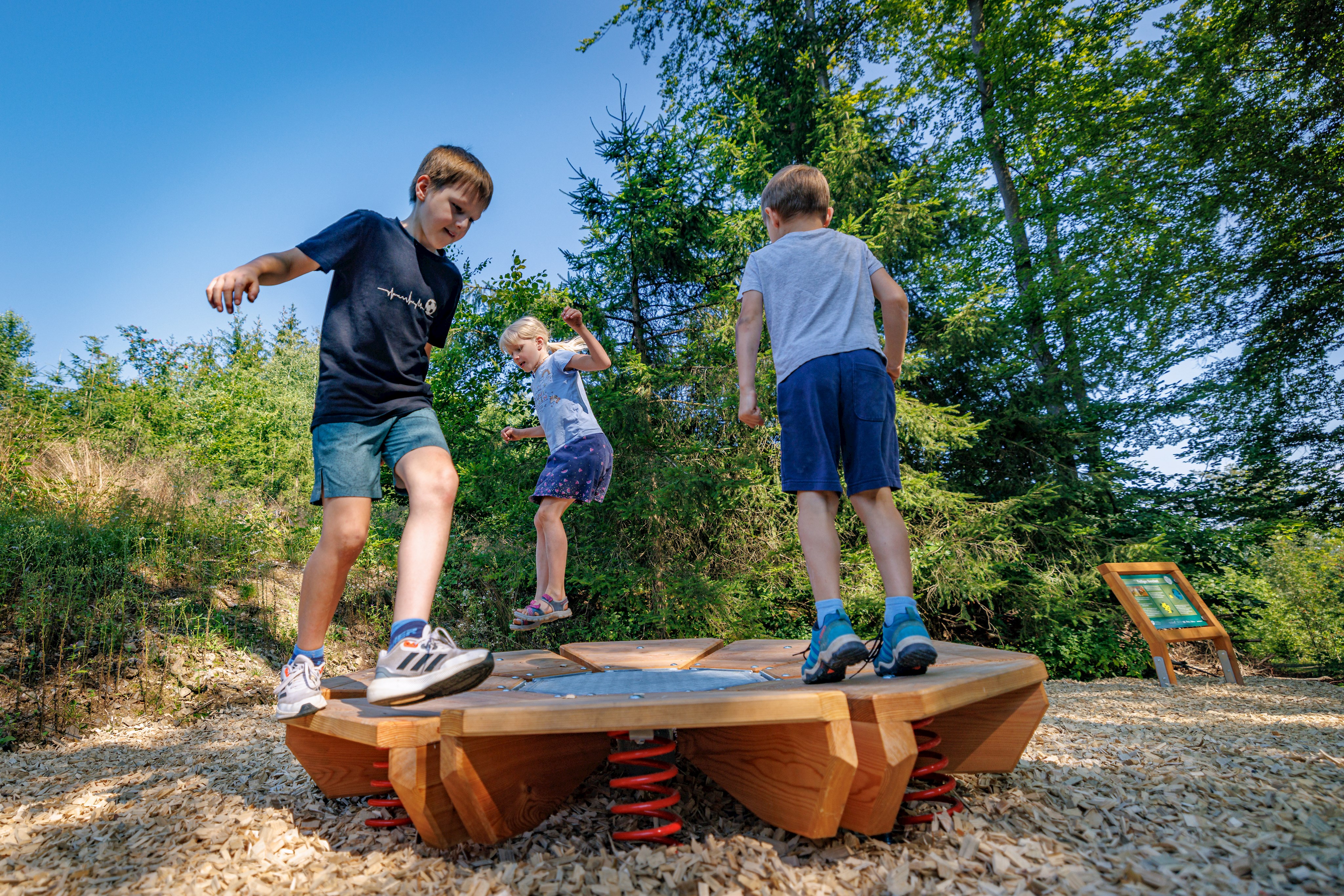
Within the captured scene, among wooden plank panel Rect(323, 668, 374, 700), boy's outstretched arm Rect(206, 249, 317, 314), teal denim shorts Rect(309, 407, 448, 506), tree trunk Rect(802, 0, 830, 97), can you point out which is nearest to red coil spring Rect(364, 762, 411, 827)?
wooden plank panel Rect(323, 668, 374, 700)

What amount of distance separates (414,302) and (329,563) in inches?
32.5

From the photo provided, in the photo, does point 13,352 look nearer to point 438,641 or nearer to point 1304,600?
point 438,641

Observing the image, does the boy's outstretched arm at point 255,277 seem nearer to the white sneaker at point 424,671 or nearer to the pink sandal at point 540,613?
the white sneaker at point 424,671

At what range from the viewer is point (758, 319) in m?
2.18

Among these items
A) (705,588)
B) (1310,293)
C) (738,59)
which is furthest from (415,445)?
(1310,293)

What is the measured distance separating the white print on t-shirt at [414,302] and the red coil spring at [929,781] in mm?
1827

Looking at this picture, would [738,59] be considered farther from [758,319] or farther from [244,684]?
[244,684]

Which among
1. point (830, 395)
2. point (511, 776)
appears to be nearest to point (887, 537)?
point (830, 395)

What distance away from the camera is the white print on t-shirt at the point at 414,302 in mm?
1955

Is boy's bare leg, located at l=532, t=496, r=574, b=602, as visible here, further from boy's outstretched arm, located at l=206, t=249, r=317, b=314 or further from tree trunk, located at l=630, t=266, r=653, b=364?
tree trunk, located at l=630, t=266, r=653, b=364

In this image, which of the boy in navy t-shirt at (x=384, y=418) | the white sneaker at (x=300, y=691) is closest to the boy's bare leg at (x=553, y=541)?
the boy in navy t-shirt at (x=384, y=418)

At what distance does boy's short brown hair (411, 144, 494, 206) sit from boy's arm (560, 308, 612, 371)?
74 cm

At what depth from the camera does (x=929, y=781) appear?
5.54ft

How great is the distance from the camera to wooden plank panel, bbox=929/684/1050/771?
1741mm
